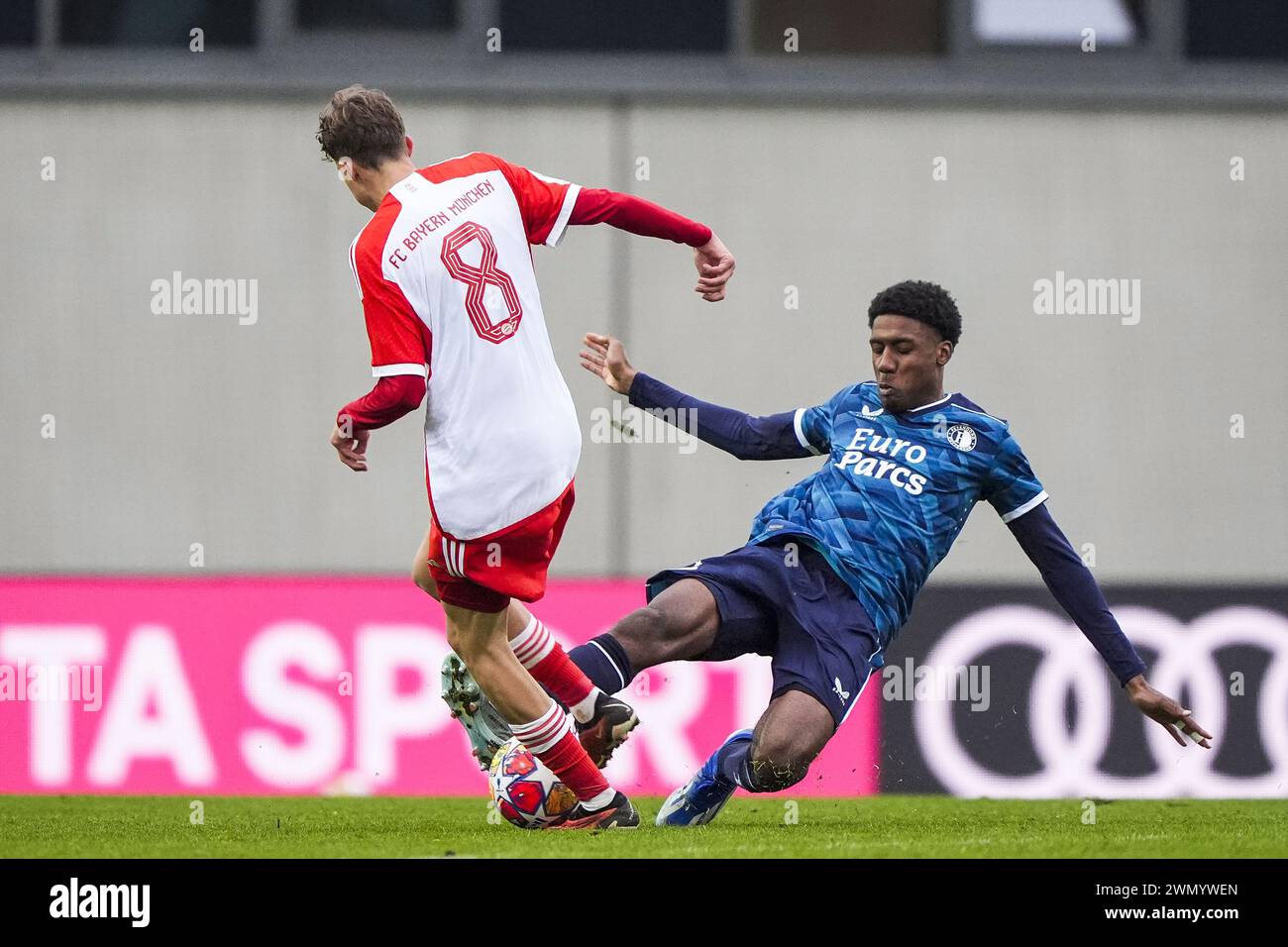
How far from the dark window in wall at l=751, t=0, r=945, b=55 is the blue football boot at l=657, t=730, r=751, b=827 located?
6.02 m

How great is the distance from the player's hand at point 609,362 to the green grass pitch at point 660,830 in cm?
142

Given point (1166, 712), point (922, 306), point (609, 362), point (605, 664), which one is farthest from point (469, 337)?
point (1166, 712)

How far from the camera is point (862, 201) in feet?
35.6

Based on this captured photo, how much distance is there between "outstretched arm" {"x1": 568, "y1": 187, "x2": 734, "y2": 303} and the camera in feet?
18.1

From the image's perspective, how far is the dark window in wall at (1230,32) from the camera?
1112cm

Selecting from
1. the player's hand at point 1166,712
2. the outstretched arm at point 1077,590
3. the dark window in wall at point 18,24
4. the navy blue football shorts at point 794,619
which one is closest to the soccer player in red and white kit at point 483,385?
the navy blue football shorts at point 794,619

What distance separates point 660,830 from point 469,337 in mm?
1624

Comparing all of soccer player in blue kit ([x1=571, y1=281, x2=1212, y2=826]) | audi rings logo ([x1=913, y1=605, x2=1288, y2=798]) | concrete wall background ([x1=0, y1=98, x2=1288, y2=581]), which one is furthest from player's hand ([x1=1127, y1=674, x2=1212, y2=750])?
concrete wall background ([x1=0, y1=98, x2=1288, y2=581])

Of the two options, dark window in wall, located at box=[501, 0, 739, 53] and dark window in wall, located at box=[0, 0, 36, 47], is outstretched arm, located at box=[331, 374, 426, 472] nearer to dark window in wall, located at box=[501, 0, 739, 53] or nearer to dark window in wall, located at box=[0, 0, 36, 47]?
dark window in wall, located at box=[501, 0, 739, 53]

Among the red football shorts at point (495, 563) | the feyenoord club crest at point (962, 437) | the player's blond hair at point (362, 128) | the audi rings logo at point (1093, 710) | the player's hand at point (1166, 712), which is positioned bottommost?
the audi rings logo at point (1093, 710)

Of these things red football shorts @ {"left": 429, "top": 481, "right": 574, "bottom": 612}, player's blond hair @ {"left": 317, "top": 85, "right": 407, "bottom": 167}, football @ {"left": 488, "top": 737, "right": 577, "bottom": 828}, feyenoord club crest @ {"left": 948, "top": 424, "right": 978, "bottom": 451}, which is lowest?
football @ {"left": 488, "top": 737, "right": 577, "bottom": 828}

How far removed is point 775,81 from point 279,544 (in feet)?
12.9

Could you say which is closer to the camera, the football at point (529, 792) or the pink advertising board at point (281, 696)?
the football at point (529, 792)

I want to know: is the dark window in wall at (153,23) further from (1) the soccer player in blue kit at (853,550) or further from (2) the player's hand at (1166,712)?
(2) the player's hand at (1166,712)
